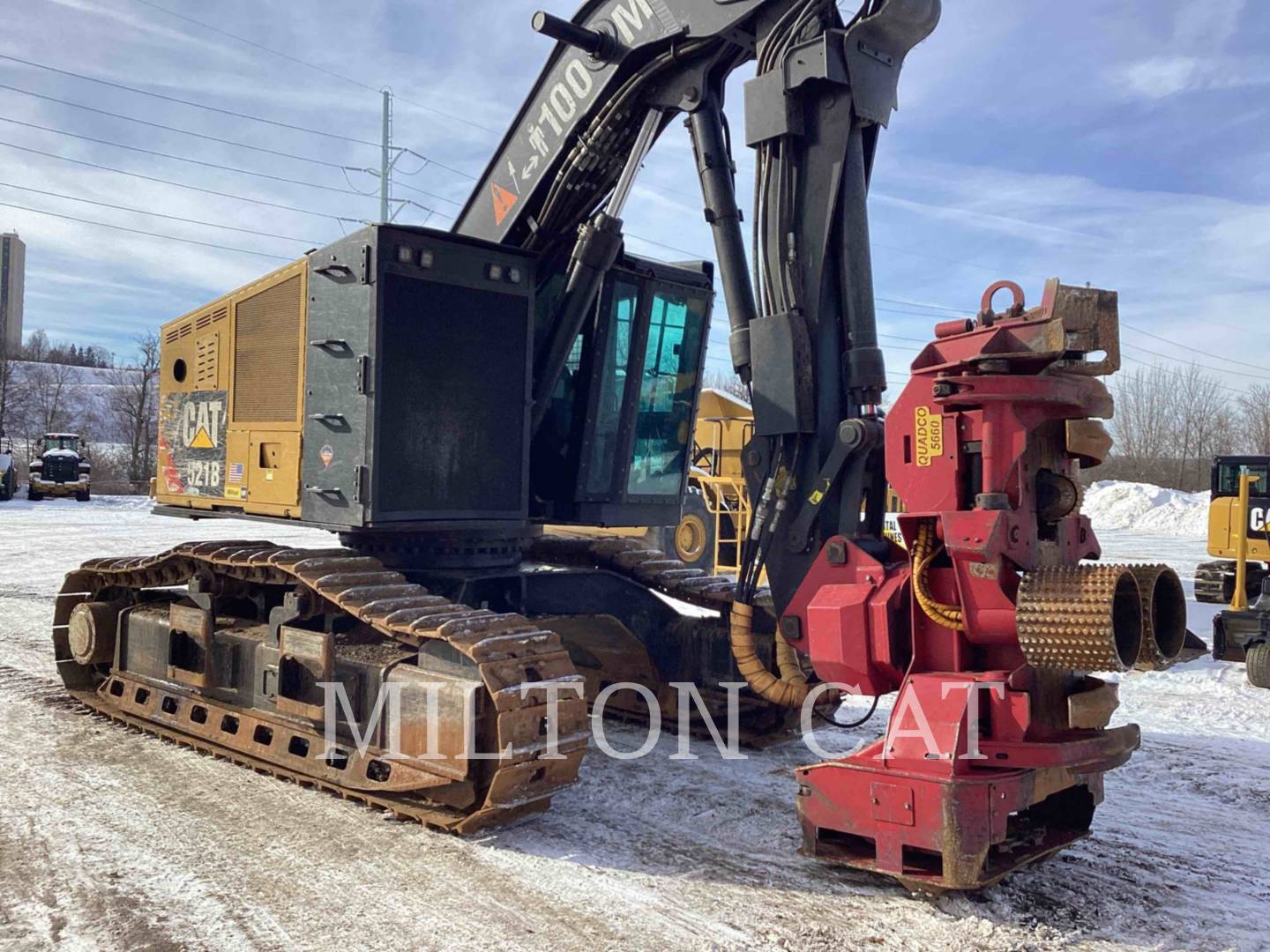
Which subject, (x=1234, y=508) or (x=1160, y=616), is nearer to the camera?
(x=1160, y=616)

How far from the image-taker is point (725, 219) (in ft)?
17.4

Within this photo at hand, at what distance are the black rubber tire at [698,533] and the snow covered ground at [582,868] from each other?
9239 millimetres

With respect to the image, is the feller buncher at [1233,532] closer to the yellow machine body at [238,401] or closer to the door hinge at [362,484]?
the door hinge at [362,484]

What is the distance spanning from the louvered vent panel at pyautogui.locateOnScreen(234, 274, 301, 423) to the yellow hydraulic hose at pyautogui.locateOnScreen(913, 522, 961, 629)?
11.8 ft

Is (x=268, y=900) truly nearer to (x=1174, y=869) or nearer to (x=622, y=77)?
(x=1174, y=869)

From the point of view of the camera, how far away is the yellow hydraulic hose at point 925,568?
13.8ft

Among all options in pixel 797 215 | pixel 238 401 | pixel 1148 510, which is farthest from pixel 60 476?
pixel 1148 510

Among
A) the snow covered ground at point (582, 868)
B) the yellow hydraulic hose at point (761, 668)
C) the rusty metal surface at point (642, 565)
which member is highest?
the rusty metal surface at point (642, 565)

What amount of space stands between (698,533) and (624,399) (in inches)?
368

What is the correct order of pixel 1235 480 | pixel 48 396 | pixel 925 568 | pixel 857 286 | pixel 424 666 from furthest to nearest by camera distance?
pixel 48 396, pixel 1235 480, pixel 424 666, pixel 857 286, pixel 925 568

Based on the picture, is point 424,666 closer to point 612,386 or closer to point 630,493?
point 630,493

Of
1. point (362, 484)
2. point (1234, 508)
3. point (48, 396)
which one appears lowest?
point (1234, 508)

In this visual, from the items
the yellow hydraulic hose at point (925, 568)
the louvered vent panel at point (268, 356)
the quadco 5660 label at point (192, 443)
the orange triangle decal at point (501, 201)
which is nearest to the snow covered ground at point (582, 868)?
the yellow hydraulic hose at point (925, 568)

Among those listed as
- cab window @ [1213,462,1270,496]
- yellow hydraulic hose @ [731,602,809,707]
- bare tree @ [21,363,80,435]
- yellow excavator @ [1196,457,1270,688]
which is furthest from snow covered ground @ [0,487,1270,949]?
bare tree @ [21,363,80,435]
